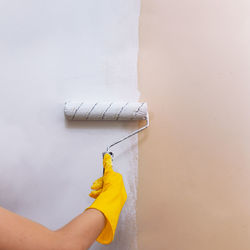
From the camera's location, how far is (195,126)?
0.78 m

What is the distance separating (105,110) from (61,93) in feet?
0.63

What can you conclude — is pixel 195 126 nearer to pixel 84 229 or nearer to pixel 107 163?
pixel 107 163

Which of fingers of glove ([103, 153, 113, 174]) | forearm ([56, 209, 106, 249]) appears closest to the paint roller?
fingers of glove ([103, 153, 113, 174])

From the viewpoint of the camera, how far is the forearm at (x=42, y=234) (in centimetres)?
38

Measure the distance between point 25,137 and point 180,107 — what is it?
0.60 metres

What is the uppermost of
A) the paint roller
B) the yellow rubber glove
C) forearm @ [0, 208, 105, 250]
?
the paint roller

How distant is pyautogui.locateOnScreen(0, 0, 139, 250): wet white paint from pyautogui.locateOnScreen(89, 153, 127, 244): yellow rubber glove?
100mm

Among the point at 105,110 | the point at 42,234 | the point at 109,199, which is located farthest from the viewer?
the point at 105,110

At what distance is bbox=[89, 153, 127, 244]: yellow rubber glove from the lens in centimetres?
57

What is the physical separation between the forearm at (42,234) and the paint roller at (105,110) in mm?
280

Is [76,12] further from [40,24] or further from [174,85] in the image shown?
[174,85]

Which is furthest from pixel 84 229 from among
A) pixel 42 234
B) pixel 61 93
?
pixel 61 93

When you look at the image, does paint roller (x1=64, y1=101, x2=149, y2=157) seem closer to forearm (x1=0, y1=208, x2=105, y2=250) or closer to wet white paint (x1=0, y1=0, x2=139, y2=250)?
wet white paint (x1=0, y1=0, x2=139, y2=250)

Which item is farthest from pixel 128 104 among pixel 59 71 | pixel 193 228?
pixel 193 228
